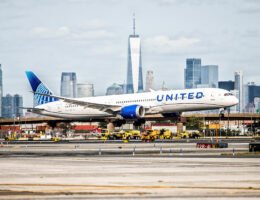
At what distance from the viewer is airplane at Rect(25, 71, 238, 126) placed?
107625mm

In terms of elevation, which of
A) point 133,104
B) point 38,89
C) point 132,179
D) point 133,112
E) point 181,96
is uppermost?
point 38,89

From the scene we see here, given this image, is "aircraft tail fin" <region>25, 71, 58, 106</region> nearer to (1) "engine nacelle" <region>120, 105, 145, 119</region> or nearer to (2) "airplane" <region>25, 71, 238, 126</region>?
(2) "airplane" <region>25, 71, 238, 126</region>

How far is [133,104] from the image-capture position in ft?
382

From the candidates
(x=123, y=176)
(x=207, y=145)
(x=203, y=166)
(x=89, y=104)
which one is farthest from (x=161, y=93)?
(x=123, y=176)

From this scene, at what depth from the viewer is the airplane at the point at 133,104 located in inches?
4237

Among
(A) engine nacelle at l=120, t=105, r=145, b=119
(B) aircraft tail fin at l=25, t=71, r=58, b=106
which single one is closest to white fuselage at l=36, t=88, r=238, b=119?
(A) engine nacelle at l=120, t=105, r=145, b=119

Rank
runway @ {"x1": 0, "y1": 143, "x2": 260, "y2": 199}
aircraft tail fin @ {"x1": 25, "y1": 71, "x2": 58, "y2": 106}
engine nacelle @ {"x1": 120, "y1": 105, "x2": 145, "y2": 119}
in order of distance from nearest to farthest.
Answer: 1. runway @ {"x1": 0, "y1": 143, "x2": 260, "y2": 199}
2. engine nacelle @ {"x1": 120, "y1": 105, "x2": 145, "y2": 119}
3. aircraft tail fin @ {"x1": 25, "y1": 71, "x2": 58, "y2": 106}

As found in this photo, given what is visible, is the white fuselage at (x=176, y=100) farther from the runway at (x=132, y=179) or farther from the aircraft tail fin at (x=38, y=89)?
the runway at (x=132, y=179)

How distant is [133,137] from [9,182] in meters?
94.6

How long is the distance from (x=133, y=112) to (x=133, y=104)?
11.1ft

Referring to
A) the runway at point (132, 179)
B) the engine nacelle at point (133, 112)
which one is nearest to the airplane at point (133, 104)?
the engine nacelle at point (133, 112)

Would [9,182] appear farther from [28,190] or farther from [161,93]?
[161,93]

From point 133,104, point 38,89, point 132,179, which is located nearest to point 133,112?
point 133,104

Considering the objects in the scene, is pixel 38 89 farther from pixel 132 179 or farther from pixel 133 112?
pixel 132 179
